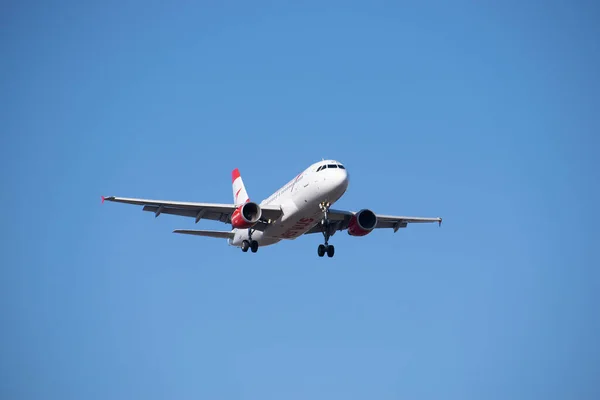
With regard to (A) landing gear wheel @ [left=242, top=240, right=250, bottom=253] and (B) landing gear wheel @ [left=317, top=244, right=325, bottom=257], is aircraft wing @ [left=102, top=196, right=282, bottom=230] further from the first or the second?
(B) landing gear wheel @ [left=317, top=244, right=325, bottom=257]

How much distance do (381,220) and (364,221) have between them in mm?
5067

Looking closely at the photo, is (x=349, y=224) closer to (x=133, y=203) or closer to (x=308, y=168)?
(x=308, y=168)

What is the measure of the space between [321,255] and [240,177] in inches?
526

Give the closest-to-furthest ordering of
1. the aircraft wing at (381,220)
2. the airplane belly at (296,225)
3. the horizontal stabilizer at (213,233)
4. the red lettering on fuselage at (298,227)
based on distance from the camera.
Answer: the airplane belly at (296,225)
the red lettering on fuselage at (298,227)
the aircraft wing at (381,220)
the horizontal stabilizer at (213,233)

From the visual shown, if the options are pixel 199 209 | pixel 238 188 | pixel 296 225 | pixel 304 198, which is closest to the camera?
pixel 304 198

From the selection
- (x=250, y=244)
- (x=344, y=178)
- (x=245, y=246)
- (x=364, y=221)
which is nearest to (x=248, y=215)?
(x=250, y=244)

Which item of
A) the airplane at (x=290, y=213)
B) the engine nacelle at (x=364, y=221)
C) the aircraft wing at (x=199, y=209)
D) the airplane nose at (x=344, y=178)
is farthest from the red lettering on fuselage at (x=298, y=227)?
the airplane nose at (x=344, y=178)

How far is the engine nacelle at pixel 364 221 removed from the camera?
177 ft

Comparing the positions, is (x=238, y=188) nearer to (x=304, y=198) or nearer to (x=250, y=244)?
(x=250, y=244)

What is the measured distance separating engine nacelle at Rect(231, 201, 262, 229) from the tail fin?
10643 mm

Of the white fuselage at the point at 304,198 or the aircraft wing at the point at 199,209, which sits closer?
the white fuselage at the point at 304,198

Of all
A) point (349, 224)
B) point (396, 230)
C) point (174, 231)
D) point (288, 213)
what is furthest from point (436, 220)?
point (174, 231)

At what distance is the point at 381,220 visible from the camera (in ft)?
193

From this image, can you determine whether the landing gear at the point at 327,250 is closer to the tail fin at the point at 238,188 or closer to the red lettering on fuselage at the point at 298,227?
the red lettering on fuselage at the point at 298,227
